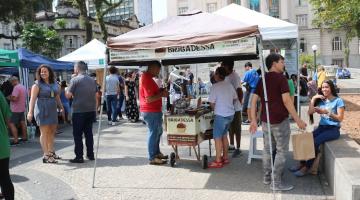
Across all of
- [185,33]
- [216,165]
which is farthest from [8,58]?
[216,165]

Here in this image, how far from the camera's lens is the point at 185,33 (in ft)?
21.4

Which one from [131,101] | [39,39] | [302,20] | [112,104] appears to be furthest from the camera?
[302,20]

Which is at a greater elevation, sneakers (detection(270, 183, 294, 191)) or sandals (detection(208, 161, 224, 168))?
sandals (detection(208, 161, 224, 168))

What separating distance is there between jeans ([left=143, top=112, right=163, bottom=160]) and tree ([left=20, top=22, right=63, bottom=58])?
31.8 metres

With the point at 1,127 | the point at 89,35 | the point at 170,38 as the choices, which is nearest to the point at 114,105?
the point at 170,38

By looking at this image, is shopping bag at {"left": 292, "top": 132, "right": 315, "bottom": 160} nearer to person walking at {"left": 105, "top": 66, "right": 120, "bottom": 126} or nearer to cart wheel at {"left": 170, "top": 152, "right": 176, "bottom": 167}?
cart wheel at {"left": 170, "top": 152, "right": 176, "bottom": 167}

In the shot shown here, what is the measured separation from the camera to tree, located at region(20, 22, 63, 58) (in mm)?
37125

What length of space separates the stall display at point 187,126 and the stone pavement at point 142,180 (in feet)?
1.55

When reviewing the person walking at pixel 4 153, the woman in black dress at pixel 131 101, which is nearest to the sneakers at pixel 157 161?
the person walking at pixel 4 153

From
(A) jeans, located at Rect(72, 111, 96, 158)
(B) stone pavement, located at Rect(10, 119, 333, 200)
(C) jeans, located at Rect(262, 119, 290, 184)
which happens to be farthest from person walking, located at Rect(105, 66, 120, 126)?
(C) jeans, located at Rect(262, 119, 290, 184)

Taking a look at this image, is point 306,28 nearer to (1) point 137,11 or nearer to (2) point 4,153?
(1) point 137,11

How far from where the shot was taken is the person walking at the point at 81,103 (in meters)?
8.13

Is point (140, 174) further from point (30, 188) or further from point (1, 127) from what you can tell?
point (1, 127)

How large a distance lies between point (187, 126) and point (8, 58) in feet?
18.4
